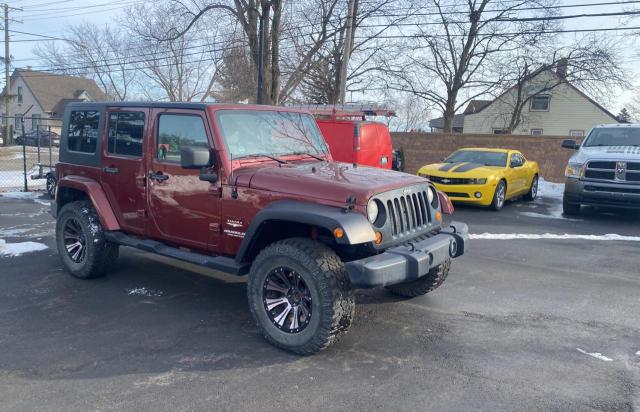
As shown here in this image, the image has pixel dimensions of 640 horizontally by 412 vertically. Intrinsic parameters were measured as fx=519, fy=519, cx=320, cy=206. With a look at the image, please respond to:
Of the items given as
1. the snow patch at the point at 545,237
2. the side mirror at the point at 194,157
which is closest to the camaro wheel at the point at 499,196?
the snow patch at the point at 545,237

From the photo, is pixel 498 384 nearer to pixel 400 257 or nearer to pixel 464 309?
pixel 400 257

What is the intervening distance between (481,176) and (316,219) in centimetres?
822

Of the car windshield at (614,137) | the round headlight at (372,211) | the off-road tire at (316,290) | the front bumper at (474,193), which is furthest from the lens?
the front bumper at (474,193)

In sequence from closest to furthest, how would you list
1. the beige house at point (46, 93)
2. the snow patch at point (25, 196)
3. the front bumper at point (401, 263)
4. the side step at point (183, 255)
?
1. the front bumper at point (401, 263)
2. the side step at point (183, 255)
3. the snow patch at point (25, 196)
4. the beige house at point (46, 93)

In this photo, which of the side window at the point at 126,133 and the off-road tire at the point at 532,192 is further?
the off-road tire at the point at 532,192

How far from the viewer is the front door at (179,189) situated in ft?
15.0

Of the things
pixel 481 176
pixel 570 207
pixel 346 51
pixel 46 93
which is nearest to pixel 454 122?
pixel 346 51

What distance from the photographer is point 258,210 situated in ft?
13.8

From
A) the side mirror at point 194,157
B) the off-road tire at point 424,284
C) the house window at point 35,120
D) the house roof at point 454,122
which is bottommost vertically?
the off-road tire at point 424,284

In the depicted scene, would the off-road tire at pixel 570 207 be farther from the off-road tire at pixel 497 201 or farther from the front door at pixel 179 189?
the front door at pixel 179 189

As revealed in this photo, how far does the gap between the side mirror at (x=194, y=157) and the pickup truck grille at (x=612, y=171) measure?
864cm

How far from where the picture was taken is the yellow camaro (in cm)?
1112

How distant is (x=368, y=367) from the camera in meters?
3.79

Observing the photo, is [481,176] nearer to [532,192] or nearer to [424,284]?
[532,192]
